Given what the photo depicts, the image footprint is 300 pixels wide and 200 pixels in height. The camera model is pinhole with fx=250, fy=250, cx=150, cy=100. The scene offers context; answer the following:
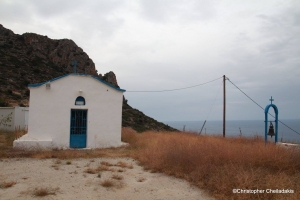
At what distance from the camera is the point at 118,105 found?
14141 millimetres

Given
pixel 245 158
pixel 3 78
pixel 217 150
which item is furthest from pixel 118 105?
pixel 3 78

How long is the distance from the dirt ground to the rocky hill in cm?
1803

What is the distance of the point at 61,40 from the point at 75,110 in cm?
3565

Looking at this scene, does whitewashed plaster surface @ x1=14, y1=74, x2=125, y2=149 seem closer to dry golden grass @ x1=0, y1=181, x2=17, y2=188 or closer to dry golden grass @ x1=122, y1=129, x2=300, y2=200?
dry golden grass @ x1=122, y1=129, x2=300, y2=200

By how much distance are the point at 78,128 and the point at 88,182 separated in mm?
6794

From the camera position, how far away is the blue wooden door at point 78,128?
1319 cm

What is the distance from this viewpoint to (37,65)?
123 ft

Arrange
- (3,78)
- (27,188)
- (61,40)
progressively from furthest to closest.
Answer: (61,40) → (3,78) → (27,188)

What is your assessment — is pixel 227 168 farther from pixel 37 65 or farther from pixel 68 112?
pixel 37 65

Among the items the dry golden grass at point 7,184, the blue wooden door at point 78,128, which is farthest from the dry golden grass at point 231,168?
the blue wooden door at point 78,128

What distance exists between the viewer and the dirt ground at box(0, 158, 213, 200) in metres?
6.01

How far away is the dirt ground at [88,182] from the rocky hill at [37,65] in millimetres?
18031

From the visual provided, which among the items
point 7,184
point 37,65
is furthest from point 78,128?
point 37,65

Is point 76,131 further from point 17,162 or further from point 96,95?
point 17,162
